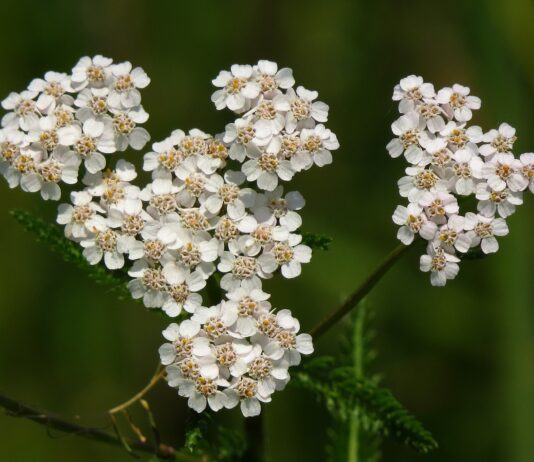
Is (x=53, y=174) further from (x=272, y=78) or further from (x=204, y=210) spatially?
(x=272, y=78)

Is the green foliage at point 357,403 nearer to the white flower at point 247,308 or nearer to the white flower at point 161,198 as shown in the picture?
the white flower at point 247,308

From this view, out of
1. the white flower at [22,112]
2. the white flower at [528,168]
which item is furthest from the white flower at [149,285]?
the white flower at [528,168]

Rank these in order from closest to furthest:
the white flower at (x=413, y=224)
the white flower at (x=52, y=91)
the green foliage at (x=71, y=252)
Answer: the white flower at (x=413, y=224)
the green foliage at (x=71, y=252)
the white flower at (x=52, y=91)

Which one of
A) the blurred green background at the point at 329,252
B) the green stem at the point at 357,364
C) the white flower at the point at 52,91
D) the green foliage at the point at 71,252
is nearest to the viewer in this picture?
the green foliage at the point at 71,252

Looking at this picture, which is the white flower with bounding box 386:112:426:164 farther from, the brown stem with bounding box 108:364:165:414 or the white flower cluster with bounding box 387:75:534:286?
the brown stem with bounding box 108:364:165:414

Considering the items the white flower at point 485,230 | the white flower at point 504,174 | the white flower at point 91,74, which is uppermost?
the white flower at point 504,174

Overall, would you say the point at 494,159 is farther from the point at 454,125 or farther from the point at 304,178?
the point at 304,178

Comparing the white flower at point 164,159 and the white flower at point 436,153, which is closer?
the white flower at point 436,153
